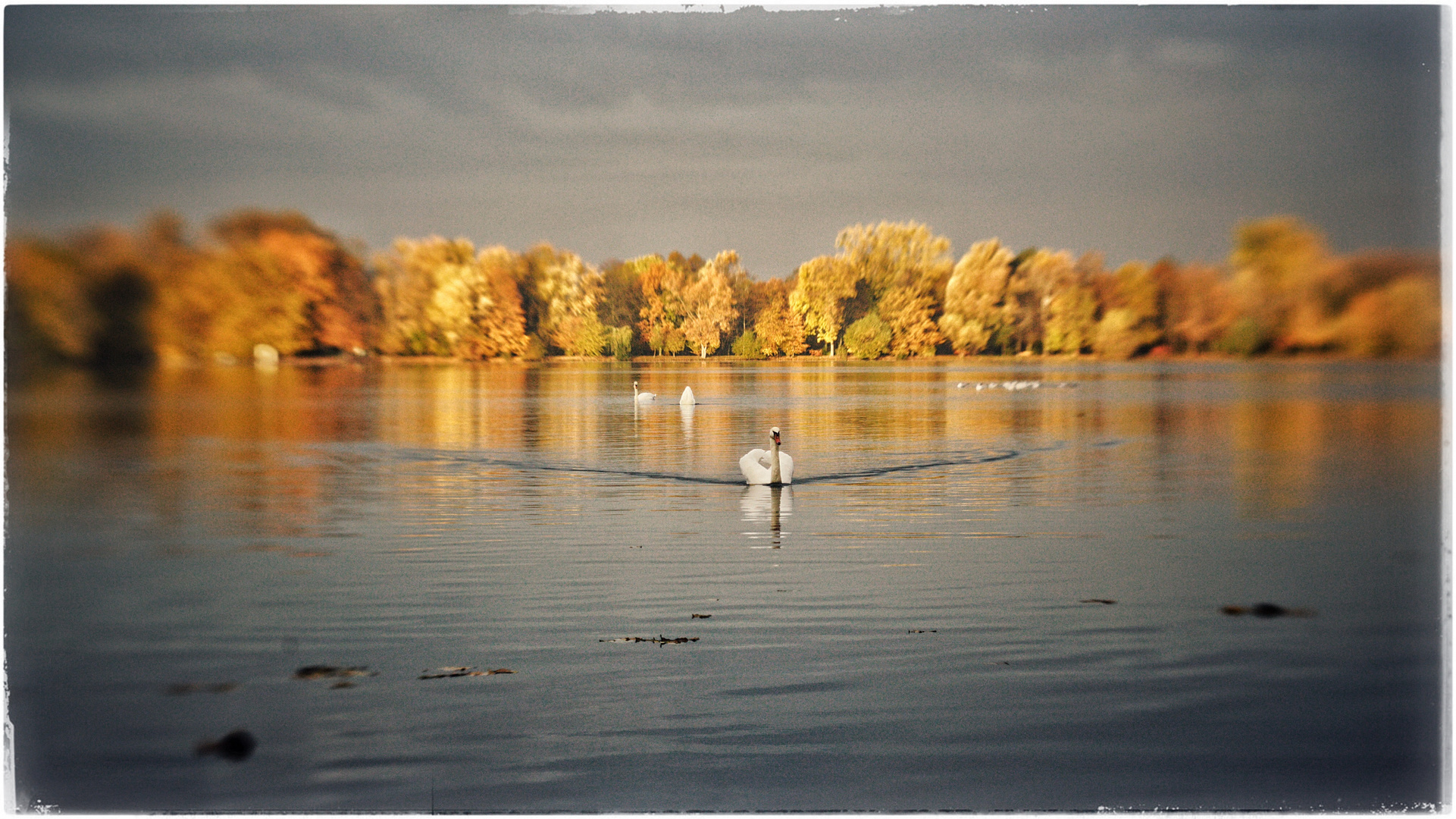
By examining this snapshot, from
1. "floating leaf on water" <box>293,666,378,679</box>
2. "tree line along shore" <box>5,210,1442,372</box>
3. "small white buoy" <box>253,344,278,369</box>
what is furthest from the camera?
"small white buoy" <box>253,344,278,369</box>

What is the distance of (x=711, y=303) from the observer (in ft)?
31.6

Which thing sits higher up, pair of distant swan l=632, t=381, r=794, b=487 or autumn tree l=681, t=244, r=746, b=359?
autumn tree l=681, t=244, r=746, b=359

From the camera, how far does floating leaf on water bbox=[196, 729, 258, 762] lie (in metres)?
3.88

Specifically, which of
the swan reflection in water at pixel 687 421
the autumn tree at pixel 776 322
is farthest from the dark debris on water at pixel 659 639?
the swan reflection in water at pixel 687 421

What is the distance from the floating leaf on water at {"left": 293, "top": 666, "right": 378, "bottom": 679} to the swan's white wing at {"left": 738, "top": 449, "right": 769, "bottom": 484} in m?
5.69

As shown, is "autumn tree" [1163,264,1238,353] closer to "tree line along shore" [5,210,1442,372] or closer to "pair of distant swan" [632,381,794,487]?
"tree line along shore" [5,210,1442,372]

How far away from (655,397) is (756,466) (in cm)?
1033

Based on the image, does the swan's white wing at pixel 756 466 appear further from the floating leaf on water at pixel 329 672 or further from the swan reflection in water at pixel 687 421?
the floating leaf on water at pixel 329 672

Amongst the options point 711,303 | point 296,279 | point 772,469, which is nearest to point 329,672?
point 296,279

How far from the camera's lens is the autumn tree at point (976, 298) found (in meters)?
9.37

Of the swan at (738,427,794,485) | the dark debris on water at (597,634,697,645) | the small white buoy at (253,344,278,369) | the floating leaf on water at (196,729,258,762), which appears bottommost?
the floating leaf on water at (196,729,258,762)

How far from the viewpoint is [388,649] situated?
4.83 meters

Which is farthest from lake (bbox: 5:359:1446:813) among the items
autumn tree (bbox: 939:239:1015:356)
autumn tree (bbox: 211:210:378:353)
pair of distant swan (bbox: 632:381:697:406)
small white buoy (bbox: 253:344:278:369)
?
pair of distant swan (bbox: 632:381:697:406)

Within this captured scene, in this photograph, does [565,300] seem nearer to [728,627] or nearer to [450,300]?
[450,300]
